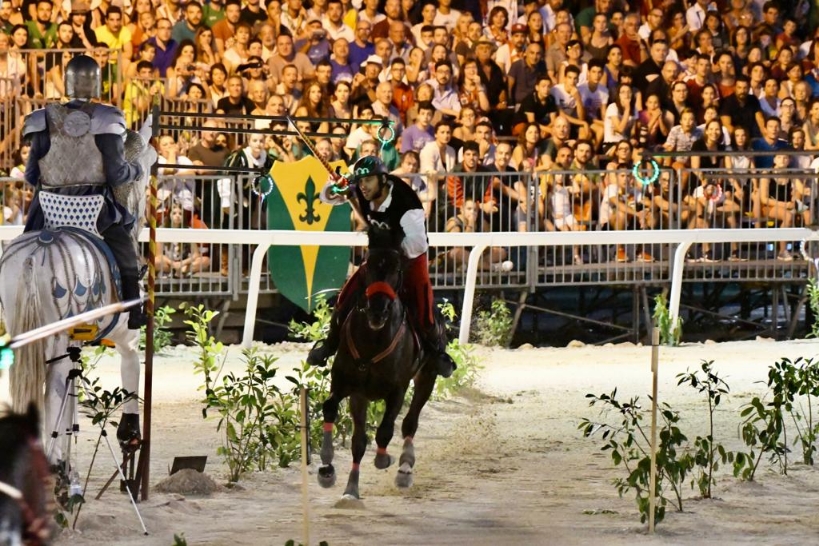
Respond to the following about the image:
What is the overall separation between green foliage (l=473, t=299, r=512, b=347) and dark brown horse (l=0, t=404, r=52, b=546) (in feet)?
39.0

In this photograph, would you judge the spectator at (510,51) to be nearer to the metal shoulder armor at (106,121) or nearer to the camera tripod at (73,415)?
the metal shoulder armor at (106,121)

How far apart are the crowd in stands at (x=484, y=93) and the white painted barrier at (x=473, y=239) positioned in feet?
1.56

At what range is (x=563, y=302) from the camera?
18.7 meters

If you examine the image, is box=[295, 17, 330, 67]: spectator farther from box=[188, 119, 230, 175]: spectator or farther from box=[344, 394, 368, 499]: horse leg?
box=[344, 394, 368, 499]: horse leg

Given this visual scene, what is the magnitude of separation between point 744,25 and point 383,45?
485 centimetres

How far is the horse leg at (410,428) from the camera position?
997 cm

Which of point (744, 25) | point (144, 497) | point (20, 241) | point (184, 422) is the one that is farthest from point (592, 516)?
point (744, 25)

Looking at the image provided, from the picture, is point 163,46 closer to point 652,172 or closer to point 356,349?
point 652,172

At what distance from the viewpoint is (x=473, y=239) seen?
16656 mm

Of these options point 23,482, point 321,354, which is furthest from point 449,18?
point 23,482

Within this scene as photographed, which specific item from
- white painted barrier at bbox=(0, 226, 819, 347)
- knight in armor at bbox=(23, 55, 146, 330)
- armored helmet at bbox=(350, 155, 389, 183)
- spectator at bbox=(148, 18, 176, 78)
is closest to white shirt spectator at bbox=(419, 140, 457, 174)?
white painted barrier at bbox=(0, 226, 819, 347)

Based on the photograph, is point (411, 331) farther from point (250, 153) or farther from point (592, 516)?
point (250, 153)

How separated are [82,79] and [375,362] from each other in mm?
2317

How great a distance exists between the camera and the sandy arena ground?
27.8 ft
